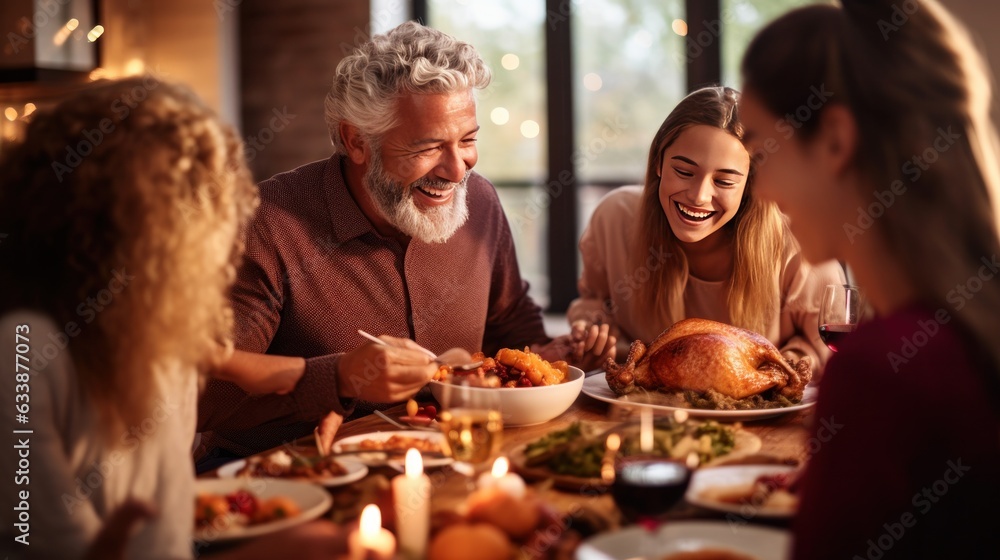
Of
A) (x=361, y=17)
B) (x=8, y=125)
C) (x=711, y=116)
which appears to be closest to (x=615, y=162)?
(x=361, y=17)

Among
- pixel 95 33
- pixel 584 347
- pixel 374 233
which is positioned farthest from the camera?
pixel 95 33

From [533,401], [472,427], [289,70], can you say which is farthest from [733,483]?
[289,70]

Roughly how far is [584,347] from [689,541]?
1.23 meters

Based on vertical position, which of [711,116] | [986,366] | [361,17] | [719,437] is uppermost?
[361,17]

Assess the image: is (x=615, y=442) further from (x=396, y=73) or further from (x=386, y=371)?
(x=396, y=73)

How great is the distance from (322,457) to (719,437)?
29.9 inches

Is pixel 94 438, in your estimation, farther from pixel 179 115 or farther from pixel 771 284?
pixel 771 284

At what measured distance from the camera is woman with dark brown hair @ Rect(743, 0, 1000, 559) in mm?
1007

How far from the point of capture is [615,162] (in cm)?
518

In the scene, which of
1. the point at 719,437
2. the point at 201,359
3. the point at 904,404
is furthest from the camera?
the point at 719,437

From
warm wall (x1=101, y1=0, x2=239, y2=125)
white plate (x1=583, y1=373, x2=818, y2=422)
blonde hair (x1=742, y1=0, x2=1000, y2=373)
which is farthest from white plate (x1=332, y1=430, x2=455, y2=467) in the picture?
warm wall (x1=101, y1=0, x2=239, y2=125)

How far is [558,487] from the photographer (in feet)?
5.07

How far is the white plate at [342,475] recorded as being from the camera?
151 cm

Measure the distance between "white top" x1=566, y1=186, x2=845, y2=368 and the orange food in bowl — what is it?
5.26 ft
